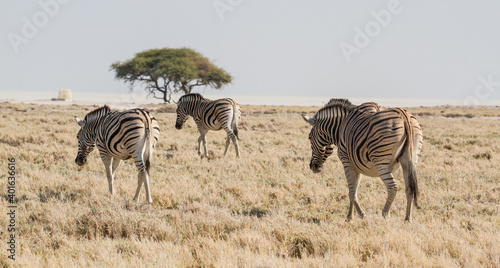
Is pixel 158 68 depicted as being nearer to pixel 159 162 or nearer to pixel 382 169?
pixel 159 162

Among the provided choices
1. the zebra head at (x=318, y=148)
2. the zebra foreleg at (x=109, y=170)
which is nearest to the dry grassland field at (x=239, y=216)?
the zebra foreleg at (x=109, y=170)

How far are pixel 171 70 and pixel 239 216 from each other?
174 ft

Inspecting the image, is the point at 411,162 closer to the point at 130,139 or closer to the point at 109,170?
the point at 130,139

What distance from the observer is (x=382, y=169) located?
258 inches

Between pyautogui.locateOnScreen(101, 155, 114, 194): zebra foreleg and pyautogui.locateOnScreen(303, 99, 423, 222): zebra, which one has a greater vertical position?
pyautogui.locateOnScreen(303, 99, 423, 222): zebra

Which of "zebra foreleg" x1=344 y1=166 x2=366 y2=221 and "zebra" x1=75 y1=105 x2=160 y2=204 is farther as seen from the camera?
"zebra" x1=75 y1=105 x2=160 y2=204

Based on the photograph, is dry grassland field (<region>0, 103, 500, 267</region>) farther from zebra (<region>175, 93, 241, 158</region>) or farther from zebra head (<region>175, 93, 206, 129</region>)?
zebra head (<region>175, 93, 206, 129</region>)

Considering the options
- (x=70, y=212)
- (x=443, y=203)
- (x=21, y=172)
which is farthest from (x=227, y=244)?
(x=21, y=172)

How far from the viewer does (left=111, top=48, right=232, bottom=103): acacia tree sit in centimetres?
5888

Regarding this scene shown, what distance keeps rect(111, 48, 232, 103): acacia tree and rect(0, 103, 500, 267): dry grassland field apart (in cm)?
4539

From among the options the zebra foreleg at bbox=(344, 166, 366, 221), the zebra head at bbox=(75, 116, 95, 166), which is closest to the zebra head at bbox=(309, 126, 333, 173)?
the zebra foreleg at bbox=(344, 166, 366, 221)

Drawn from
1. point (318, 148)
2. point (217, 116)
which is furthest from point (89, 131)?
point (217, 116)

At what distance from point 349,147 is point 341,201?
1914 millimetres

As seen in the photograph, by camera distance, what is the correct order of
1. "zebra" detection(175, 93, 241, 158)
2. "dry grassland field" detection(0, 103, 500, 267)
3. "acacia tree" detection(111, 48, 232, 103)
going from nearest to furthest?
"dry grassland field" detection(0, 103, 500, 267) < "zebra" detection(175, 93, 241, 158) < "acacia tree" detection(111, 48, 232, 103)
